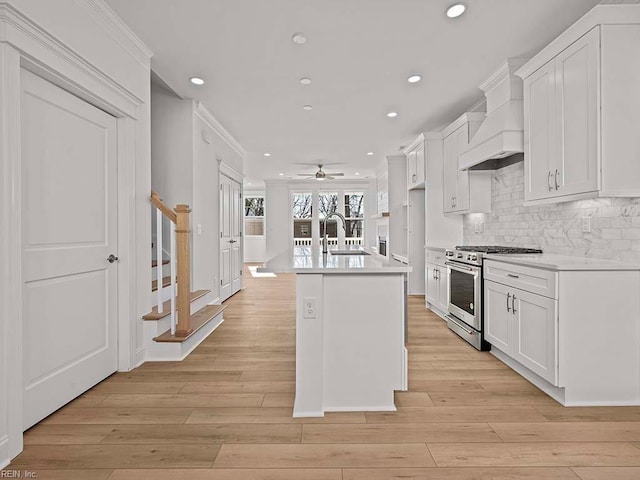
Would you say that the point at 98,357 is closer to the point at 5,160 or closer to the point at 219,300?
the point at 5,160

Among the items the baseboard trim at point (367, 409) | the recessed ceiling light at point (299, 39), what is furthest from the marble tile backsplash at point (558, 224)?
the recessed ceiling light at point (299, 39)

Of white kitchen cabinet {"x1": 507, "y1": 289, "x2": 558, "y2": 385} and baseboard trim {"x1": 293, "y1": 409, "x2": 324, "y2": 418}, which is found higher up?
white kitchen cabinet {"x1": 507, "y1": 289, "x2": 558, "y2": 385}

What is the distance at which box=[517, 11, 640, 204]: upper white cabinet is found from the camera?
7.54ft

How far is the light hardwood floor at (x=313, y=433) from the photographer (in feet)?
5.53

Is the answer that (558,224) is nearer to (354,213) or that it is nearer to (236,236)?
(236,236)

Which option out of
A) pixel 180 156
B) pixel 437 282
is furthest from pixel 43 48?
pixel 437 282

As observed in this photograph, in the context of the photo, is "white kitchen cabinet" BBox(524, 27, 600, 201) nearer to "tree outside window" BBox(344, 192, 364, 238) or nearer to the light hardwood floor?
the light hardwood floor

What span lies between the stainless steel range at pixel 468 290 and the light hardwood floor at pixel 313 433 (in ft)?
1.88

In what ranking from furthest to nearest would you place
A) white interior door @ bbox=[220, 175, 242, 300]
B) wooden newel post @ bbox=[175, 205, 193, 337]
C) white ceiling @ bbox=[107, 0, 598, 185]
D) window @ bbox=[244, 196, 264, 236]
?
window @ bbox=[244, 196, 264, 236] < white interior door @ bbox=[220, 175, 242, 300] < wooden newel post @ bbox=[175, 205, 193, 337] < white ceiling @ bbox=[107, 0, 598, 185]

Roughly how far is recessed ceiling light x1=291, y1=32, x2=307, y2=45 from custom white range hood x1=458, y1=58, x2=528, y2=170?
1.86 meters

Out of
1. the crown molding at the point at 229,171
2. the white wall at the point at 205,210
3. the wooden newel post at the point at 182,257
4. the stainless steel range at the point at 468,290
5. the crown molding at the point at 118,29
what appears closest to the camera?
the crown molding at the point at 118,29

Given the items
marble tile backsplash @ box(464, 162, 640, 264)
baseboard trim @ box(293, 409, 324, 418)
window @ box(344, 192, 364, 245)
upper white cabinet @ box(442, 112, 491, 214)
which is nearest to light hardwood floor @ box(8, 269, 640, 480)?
baseboard trim @ box(293, 409, 324, 418)

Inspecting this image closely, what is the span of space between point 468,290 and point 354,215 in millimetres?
7374

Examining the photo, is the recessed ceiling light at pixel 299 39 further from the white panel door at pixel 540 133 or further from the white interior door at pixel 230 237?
the white interior door at pixel 230 237
